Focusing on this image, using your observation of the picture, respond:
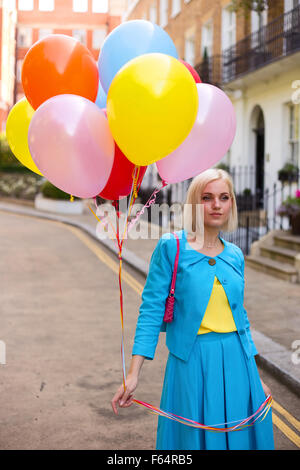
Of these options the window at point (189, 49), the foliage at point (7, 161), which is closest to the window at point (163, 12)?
the window at point (189, 49)

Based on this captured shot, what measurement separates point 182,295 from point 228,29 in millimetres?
19807

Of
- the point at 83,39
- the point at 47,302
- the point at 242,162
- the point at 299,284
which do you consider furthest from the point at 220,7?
the point at 83,39

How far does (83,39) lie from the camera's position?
51688mm

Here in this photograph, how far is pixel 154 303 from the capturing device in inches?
103

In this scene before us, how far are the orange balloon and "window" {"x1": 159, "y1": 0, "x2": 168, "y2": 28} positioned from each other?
26682 mm

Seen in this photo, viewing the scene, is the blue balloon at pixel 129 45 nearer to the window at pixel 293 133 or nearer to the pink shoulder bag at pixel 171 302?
the pink shoulder bag at pixel 171 302

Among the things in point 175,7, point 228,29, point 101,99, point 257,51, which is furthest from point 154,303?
point 175,7

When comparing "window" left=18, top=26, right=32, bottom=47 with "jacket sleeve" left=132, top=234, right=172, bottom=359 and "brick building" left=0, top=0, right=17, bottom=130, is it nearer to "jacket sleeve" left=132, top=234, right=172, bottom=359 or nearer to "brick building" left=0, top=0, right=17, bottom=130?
"brick building" left=0, top=0, right=17, bottom=130

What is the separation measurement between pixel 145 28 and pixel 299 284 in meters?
6.96

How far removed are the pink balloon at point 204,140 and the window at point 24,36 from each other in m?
53.8

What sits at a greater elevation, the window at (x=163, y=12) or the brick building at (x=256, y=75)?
the window at (x=163, y=12)

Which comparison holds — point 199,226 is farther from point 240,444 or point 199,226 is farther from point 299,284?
point 299,284

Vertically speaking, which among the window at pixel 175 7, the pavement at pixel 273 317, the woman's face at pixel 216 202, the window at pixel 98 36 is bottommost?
the pavement at pixel 273 317

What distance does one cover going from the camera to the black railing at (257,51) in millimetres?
15305
